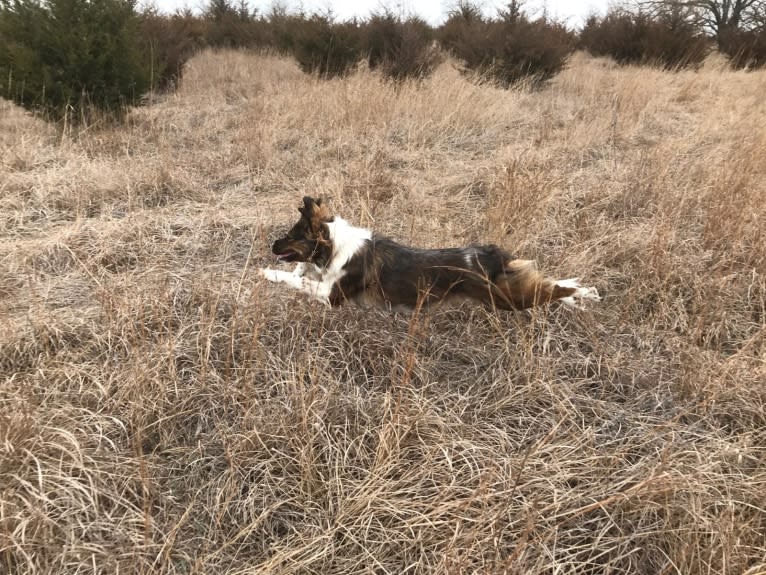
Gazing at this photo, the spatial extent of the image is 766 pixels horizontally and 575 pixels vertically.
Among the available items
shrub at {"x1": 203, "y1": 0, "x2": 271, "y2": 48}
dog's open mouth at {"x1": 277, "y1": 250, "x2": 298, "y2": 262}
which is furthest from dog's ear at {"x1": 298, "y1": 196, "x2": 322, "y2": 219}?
shrub at {"x1": 203, "y1": 0, "x2": 271, "y2": 48}

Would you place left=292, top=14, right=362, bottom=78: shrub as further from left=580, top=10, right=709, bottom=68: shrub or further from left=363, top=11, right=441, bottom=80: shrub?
left=580, top=10, right=709, bottom=68: shrub

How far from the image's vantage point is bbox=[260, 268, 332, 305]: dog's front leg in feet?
9.59

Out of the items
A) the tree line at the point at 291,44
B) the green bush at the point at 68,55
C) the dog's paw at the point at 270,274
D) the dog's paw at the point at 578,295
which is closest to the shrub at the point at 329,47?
the tree line at the point at 291,44

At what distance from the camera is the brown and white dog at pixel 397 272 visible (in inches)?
108

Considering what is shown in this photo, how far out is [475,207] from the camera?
174 inches

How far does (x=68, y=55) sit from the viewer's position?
19.5 feet

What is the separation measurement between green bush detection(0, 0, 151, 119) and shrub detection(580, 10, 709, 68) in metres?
11.3

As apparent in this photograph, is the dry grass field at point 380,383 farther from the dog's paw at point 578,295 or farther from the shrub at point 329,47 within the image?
the shrub at point 329,47

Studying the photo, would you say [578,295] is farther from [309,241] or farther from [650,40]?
[650,40]

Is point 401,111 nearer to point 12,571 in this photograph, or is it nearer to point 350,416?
point 350,416

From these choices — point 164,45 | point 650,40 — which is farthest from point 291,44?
Result: point 650,40

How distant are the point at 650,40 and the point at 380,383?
14.1m

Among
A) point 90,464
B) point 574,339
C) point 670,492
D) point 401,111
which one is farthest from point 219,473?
point 401,111

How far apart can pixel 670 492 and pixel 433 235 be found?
7.96ft
